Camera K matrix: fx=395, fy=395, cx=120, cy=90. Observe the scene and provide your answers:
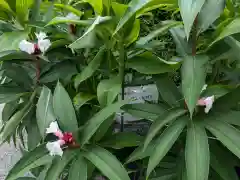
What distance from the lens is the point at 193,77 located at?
66 cm

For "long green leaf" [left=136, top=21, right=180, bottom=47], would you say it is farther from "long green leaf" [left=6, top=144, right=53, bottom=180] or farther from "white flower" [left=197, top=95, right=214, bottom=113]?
"long green leaf" [left=6, top=144, right=53, bottom=180]

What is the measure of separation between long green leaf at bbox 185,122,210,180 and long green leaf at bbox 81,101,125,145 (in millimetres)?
138

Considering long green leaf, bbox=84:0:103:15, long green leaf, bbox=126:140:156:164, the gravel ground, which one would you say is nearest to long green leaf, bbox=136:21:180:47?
long green leaf, bbox=84:0:103:15

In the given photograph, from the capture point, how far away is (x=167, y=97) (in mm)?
787

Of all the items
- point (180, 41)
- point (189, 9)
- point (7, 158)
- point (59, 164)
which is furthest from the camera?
point (7, 158)

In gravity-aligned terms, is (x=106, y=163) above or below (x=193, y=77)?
below

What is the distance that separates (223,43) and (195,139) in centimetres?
20

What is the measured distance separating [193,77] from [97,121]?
0.64ft

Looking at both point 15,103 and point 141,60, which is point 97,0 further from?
point 15,103

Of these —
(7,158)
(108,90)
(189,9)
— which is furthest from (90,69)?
(7,158)

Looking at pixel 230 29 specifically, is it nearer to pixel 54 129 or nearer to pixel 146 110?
pixel 146 110

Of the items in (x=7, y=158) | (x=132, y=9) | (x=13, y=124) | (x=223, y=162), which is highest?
(x=132, y=9)

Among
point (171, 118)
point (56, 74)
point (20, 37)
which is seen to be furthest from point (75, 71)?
point (171, 118)

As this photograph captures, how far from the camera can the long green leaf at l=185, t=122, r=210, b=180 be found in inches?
25.5
